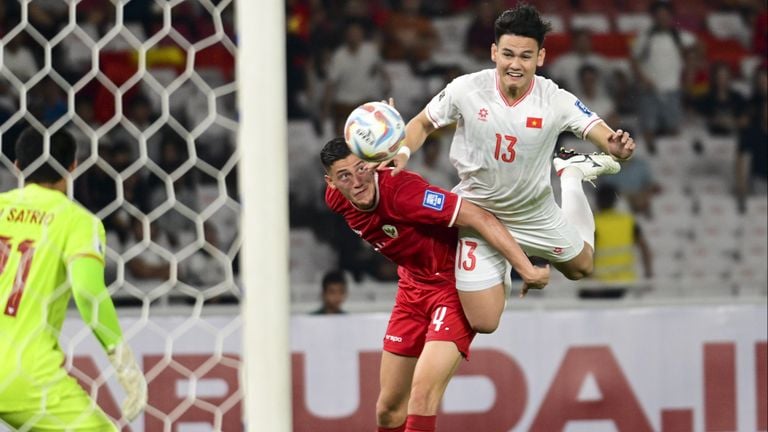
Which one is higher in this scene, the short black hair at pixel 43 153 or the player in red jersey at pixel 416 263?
the short black hair at pixel 43 153

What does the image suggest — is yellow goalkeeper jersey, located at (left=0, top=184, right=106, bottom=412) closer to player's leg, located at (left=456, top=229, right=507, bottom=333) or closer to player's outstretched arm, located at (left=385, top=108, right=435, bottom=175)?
player's outstretched arm, located at (left=385, top=108, right=435, bottom=175)

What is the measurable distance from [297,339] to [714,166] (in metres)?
3.21

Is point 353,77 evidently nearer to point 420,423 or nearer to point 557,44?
point 557,44

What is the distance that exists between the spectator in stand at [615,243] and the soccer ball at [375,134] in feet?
11.6

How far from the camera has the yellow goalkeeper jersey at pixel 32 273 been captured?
380 centimetres

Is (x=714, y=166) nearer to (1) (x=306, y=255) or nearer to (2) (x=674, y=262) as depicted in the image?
(2) (x=674, y=262)

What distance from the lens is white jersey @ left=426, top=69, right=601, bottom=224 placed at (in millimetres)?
4371

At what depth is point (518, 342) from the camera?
6.75 metres

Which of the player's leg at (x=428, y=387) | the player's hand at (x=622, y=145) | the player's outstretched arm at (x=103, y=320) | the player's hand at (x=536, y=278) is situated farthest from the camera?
the player's leg at (x=428, y=387)

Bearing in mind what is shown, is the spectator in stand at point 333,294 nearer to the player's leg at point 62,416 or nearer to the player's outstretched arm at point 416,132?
the player's outstretched arm at point 416,132

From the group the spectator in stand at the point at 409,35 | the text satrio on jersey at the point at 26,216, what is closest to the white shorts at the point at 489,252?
the text satrio on jersey at the point at 26,216

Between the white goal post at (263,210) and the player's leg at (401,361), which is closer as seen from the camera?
the white goal post at (263,210)

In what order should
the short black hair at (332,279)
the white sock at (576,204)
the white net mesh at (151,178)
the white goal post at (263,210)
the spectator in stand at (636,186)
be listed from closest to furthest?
the white goal post at (263,210) < the white sock at (576,204) < the white net mesh at (151,178) < the short black hair at (332,279) < the spectator in stand at (636,186)

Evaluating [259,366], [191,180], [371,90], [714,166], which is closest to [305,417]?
[191,180]
